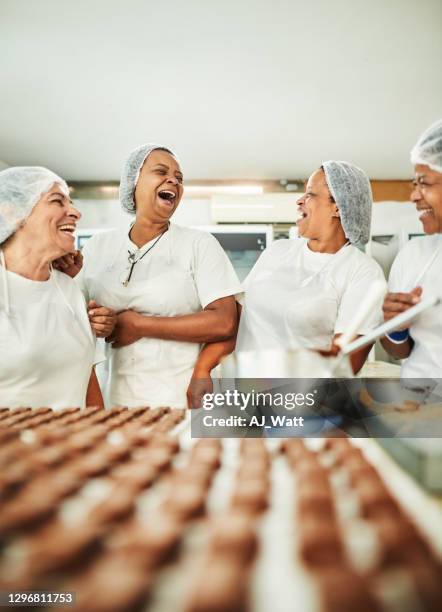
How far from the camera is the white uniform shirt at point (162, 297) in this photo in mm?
1413

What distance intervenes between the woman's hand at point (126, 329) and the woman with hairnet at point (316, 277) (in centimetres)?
21

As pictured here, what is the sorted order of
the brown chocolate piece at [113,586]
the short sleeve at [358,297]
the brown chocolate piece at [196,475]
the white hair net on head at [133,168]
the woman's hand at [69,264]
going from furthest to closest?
the white hair net on head at [133,168]
the woman's hand at [69,264]
the short sleeve at [358,297]
the brown chocolate piece at [196,475]
the brown chocolate piece at [113,586]

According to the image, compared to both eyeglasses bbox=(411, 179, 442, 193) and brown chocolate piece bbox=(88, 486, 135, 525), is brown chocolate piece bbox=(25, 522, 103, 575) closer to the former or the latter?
brown chocolate piece bbox=(88, 486, 135, 525)

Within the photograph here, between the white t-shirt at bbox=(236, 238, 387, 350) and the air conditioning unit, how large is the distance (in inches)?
132

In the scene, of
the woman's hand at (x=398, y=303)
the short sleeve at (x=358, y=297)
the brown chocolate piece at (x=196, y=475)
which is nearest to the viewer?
the brown chocolate piece at (x=196, y=475)

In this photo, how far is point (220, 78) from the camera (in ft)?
9.52

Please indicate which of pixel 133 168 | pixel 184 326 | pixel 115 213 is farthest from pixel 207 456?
pixel 115 213

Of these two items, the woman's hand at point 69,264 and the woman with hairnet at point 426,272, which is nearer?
the woman with hairnet at point 426,272

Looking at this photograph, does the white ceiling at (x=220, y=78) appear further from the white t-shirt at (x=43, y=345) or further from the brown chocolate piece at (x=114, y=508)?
the brown chocolate piece at (x=114, y=508)

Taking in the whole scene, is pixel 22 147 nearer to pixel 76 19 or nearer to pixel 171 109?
pixel 171 109

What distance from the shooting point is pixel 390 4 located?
7.22ft

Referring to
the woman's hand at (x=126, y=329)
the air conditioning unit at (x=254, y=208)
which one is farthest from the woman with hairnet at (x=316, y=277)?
the air conditioning unit at (x=254, y=208)

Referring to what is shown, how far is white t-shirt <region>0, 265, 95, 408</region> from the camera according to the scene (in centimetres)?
117

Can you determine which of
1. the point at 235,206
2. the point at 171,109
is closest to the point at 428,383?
the point at 171,109
